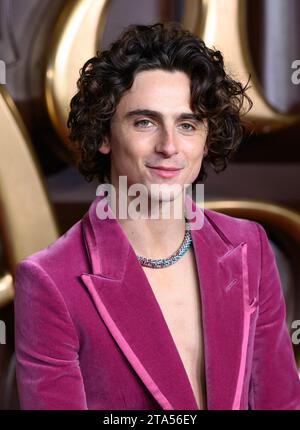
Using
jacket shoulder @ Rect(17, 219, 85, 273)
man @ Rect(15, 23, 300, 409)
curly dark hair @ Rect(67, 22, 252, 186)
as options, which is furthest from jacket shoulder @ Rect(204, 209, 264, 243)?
jacket shoulder @ Rect(17, 219, 85, 273)

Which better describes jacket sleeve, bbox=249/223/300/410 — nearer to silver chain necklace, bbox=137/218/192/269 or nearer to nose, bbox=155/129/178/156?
silver chain necklace, bbox=137/218/192/269

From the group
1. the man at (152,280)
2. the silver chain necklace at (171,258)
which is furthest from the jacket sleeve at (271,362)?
the silver chain necklace at (171,258)

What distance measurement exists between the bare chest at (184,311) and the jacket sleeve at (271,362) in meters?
0.10

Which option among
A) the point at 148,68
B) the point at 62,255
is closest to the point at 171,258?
the point at 62,255

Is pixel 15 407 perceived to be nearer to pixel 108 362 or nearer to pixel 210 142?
pixel 108 362

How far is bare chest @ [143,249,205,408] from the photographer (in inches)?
37.3

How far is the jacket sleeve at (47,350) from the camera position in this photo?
0.87m

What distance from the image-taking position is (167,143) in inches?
35.4

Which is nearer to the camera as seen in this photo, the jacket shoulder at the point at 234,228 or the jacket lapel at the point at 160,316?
the jacket lapel at the point at 160,316

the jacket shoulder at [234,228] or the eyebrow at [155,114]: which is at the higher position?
the eyebrow at [155,114]

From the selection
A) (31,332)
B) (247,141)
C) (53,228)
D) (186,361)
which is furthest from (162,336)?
(247,141)

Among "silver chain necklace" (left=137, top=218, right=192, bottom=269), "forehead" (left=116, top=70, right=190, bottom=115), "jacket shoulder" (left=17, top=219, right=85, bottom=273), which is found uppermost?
"forehead" (left=116, top=70, right=190, bottom=115)

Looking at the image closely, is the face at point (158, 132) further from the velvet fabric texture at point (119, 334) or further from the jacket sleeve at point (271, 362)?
the jacket sleeve at point (271, 362)

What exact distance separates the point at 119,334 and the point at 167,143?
0.81ft
